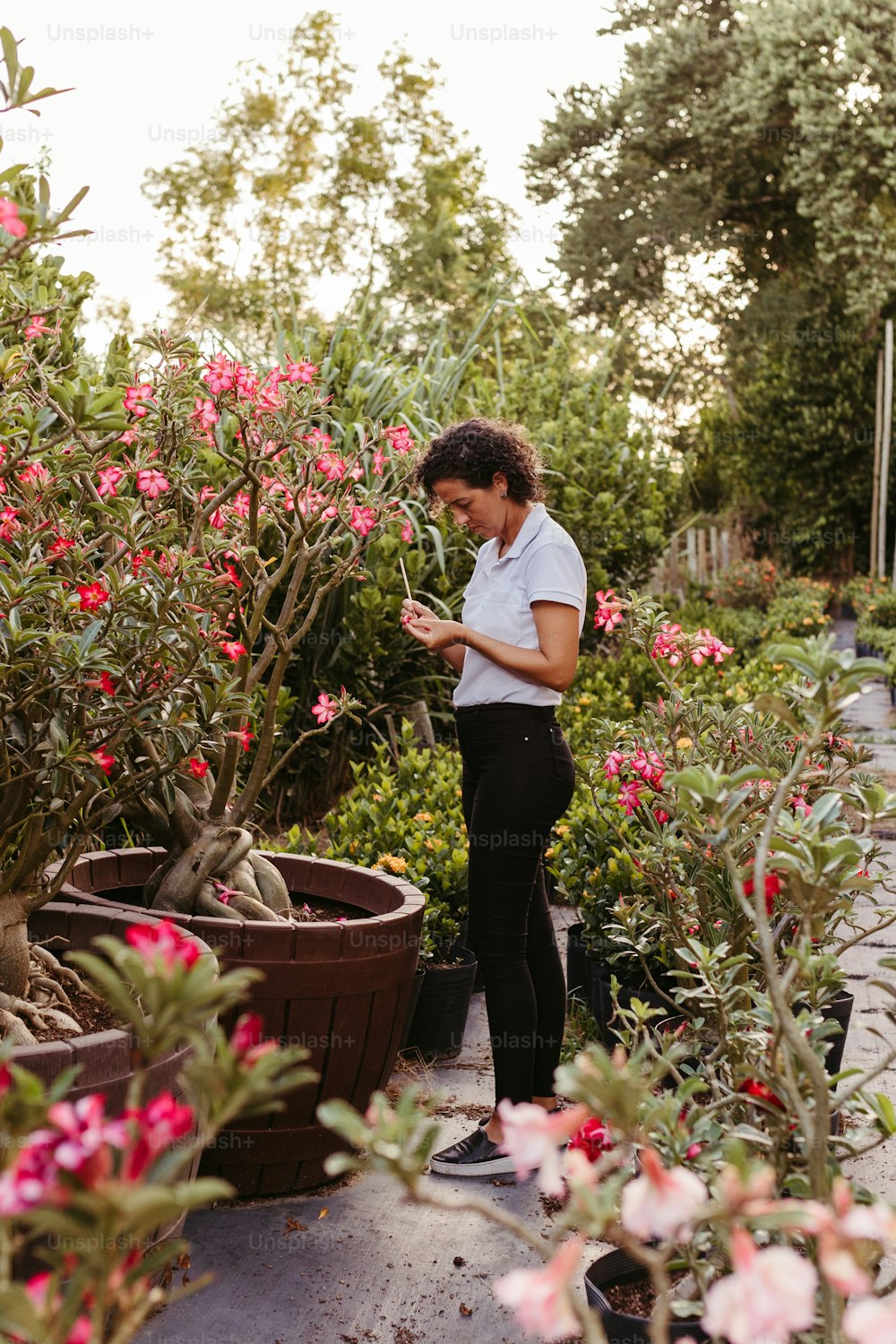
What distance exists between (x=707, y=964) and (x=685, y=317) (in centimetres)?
2170

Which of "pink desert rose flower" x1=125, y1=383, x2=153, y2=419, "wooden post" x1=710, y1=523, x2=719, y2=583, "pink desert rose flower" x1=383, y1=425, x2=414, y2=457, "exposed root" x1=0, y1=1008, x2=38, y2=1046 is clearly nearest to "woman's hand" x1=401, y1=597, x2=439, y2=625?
"pink desert rose flower" x1=383, y1=425, x2=414, y2=457

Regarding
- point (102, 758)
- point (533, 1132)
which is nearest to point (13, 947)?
point (102, 758)

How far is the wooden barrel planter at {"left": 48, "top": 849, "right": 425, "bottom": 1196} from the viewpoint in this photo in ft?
8.05

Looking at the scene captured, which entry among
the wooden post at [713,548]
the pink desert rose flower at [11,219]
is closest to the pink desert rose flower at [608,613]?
the pink desert rose flower at [11,219]

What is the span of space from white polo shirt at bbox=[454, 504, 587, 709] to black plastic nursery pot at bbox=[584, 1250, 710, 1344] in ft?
3.85

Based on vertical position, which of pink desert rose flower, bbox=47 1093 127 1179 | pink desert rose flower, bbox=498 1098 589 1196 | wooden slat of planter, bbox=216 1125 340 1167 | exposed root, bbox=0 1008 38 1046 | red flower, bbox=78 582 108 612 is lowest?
wooden slat of planter, bbox=216 1125 340 1167

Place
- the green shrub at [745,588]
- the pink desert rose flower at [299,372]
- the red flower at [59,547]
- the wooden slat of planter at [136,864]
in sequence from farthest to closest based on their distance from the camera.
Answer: the green shrub at [745,588]
the wooden slat of planter at [136,864]
the pink desert rose flower at [299,372]
the red flower at [59,547]

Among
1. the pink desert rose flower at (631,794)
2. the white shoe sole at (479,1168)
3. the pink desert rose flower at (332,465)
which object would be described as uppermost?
the pink desert rose flower at (332,465)

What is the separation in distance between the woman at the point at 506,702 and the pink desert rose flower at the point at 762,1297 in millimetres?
1860

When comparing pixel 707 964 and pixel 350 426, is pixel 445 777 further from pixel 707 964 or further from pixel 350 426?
pixel 707 964

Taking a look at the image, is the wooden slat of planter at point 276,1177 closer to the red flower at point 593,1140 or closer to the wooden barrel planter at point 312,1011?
the wooden barrel planter at point 312,1011

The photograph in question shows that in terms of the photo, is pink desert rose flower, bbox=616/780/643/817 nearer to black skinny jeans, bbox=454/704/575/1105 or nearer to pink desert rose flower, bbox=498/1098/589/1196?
black skinny jeans, bbox=454/704/575/1105

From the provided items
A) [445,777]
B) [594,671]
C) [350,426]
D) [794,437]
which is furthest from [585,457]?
[794,437]

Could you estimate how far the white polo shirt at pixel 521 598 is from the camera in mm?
2645
